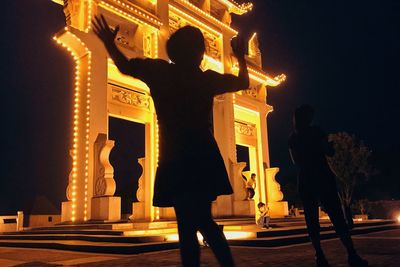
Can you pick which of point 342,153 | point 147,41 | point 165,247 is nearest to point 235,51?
point 165,247

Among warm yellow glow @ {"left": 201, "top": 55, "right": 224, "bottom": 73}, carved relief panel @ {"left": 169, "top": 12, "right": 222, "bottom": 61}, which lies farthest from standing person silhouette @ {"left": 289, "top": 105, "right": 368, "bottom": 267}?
carved relief panel @ {"left": 169, "top": 12, "right": 222, "bottom": 61}

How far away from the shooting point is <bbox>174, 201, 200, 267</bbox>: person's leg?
5.76 feet

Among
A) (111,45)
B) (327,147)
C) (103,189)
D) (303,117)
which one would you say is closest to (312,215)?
(327,147)

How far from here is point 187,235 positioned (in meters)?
1.78

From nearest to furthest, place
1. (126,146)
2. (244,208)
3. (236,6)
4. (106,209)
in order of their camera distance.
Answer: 1. (106,209)
2. (244,208)
3. (236,6)
4. (126,146)

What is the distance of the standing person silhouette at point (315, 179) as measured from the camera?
3619 mm

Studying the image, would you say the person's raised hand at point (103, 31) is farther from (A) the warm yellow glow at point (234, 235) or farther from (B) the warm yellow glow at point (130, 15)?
(B) the warm yellow glow at point (130, 15)

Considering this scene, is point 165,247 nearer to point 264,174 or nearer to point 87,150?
point 87,150

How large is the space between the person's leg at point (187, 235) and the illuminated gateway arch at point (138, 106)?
860 centimetres

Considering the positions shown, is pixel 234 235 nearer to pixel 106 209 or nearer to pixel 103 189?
pixel 106 209

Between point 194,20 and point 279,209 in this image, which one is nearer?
point 194,20

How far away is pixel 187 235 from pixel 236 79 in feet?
2.96

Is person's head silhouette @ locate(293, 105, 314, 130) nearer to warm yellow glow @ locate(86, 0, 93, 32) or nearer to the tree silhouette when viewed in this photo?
warm yellow glow @ locate(86, 0, 93, 32)

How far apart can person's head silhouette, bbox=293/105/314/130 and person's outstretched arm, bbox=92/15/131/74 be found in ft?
8.08
